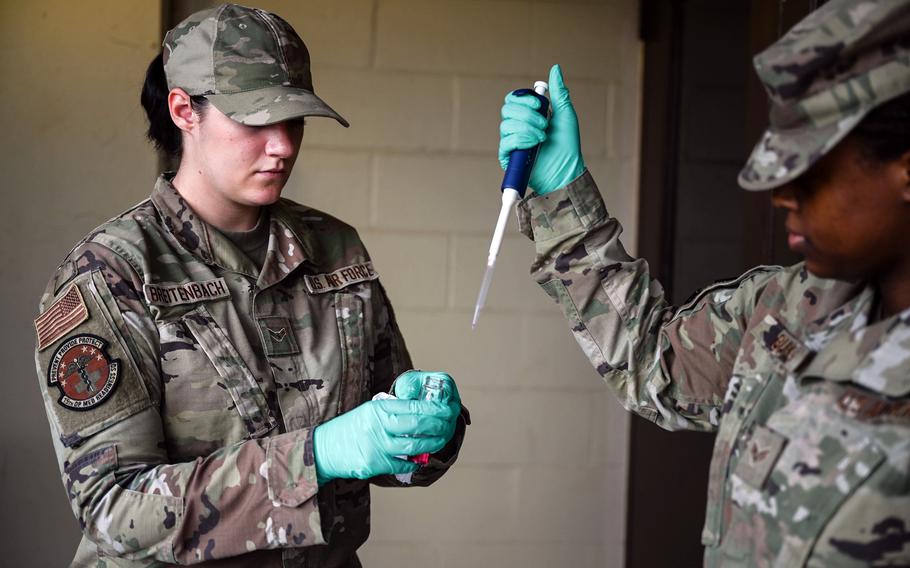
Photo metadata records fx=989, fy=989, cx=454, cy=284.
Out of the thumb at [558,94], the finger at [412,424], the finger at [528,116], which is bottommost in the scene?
the finger at [412,424]

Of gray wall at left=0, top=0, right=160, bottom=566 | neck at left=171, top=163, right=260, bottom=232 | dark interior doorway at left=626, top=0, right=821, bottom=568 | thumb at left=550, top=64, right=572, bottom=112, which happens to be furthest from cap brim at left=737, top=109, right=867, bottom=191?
gray wall at left=0, top=0, right=160, bottom=566

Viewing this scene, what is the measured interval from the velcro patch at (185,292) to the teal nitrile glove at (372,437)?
0.26 metres

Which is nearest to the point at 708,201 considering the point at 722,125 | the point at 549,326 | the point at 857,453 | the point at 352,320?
the point at 722,125

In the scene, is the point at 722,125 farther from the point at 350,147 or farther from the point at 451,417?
the point at 451,417

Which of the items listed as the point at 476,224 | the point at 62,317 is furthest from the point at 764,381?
the point at 476,224

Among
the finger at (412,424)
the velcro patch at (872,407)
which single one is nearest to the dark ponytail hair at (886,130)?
the velcro patch at (872,407)

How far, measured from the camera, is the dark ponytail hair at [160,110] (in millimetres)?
1562

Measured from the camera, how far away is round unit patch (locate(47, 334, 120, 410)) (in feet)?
4.28

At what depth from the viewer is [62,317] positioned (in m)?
1.34

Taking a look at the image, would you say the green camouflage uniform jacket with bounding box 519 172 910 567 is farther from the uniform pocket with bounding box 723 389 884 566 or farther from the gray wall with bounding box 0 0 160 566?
the gray wall with bounding box 0 0 160 566

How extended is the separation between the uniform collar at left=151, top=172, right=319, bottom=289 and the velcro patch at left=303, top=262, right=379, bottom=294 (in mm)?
31

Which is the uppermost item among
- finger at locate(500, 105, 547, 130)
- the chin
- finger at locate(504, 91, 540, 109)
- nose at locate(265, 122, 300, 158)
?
finger at locate(504, 91, 540, 109)

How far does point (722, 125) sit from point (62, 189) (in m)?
1.85

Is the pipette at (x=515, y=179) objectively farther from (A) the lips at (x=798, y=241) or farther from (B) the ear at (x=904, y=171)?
(B) the ear at (x=904, y=171)
